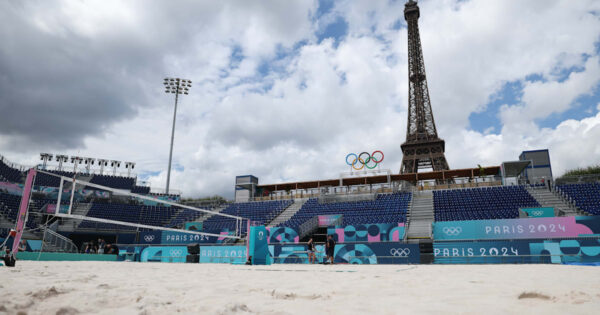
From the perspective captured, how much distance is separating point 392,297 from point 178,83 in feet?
127

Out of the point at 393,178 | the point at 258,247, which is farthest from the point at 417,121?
the point at 258,247

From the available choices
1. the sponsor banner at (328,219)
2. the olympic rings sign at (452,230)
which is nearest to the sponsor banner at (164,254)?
the sponsor banner at (328,219)

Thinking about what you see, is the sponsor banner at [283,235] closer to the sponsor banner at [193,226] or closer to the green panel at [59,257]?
the sponsor banner at [193,226]

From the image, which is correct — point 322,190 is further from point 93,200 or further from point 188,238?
point 93,200

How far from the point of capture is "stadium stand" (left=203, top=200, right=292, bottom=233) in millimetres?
26469

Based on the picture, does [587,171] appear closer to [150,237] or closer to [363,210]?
[363,210]

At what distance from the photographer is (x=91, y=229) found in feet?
87.4

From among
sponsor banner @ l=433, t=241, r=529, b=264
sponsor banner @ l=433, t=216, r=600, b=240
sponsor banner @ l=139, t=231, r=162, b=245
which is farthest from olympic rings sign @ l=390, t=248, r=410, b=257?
sponsor banner @ l=139, t=231, r=162, b=245

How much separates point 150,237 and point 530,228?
79.0ft

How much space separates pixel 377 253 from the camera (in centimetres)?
1408

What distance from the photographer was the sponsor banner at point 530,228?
1625 centimetres

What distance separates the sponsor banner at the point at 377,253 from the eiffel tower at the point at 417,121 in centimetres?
2930

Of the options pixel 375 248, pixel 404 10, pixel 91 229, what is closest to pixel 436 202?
pixel 375 248

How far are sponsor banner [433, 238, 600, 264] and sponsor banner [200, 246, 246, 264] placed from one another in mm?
8133
